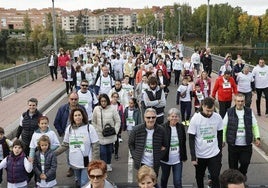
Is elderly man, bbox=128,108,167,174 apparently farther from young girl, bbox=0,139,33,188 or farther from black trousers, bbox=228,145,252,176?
young girl, bbox=0,139,33,188

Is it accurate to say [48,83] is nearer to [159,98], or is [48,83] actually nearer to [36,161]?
[159,98]

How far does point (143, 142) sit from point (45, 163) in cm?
155

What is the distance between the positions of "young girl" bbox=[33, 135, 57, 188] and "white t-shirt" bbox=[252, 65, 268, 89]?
767 centimetres

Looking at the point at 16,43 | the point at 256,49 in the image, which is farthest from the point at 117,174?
the point at 16,43

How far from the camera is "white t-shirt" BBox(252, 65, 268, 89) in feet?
38.4

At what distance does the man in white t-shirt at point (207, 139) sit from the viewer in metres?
6.01

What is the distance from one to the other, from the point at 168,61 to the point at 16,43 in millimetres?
98108

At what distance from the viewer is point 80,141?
231 inches

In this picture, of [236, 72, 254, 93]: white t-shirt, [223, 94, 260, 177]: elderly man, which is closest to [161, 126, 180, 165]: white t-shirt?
[223, 94, 260, 177]: elderly man

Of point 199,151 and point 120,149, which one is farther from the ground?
point 199,151

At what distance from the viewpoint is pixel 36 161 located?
605 centimetres

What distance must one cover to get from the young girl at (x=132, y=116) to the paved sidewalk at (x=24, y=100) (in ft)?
11.8

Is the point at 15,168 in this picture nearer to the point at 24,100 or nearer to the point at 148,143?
the point at 148,143

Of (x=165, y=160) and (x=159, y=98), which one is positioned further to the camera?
(x=159, y=98)
